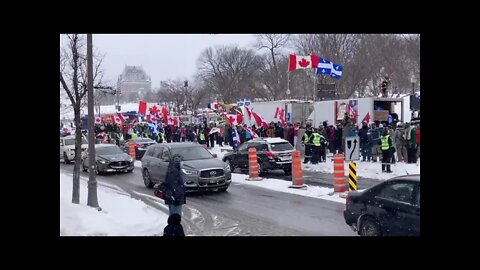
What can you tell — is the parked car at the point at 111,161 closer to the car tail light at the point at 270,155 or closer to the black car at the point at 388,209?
the car tail light at the point at 270,155

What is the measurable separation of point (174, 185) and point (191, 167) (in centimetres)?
525

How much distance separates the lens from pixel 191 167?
15.1 m

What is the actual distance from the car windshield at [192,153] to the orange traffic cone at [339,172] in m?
4.12

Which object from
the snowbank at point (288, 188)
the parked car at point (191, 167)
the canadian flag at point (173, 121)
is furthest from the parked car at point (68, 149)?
the snowbank at point (288, 188)

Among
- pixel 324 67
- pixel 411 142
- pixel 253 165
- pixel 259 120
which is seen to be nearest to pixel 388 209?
pixel 253 165

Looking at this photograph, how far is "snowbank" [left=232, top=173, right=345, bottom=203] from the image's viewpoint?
14.4m

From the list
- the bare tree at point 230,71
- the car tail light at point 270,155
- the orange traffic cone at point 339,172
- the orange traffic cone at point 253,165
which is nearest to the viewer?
the orange traffic cone at point 339,172

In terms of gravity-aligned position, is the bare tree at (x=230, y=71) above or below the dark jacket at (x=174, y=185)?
above

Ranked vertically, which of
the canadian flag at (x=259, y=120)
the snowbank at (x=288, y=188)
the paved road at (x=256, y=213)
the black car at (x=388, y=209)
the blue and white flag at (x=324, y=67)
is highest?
the blue and white flag at (x=324, y=67)

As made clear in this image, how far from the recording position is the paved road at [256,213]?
10.4 m
